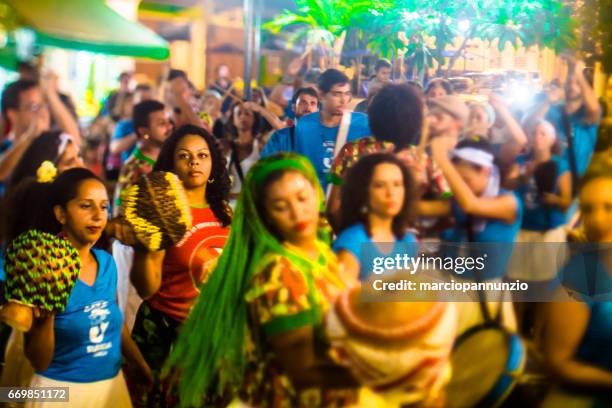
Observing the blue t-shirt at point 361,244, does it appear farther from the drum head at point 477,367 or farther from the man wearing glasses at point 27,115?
the man wearing glasses at point 27,115

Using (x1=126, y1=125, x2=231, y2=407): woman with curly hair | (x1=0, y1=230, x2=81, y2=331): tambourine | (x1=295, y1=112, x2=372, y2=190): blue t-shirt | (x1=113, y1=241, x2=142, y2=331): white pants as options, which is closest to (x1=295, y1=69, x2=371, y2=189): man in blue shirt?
(x1=295, y1=112, x2=372, y2=190): blue t-shirt

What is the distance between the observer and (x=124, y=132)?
8.18 feet

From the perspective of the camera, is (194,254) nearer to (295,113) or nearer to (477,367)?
(295,113)

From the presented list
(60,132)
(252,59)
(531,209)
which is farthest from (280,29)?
(531,209)

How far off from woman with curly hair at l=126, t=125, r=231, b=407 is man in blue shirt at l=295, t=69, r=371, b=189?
273 millimetres

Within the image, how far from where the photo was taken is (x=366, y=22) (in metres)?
2.25

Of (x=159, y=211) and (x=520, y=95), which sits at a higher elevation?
(x=520, y=95)

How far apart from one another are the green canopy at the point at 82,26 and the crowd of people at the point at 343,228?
0.13m

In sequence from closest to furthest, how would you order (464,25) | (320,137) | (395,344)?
(395,344), (464,25), (320,137)

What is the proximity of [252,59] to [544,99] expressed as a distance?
2.64 feet

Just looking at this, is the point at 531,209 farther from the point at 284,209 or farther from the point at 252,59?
the point at 252,59

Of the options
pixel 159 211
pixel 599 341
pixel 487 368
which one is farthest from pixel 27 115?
pixel 599 341

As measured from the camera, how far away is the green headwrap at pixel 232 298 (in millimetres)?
2186

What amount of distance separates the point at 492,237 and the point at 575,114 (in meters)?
0.38
